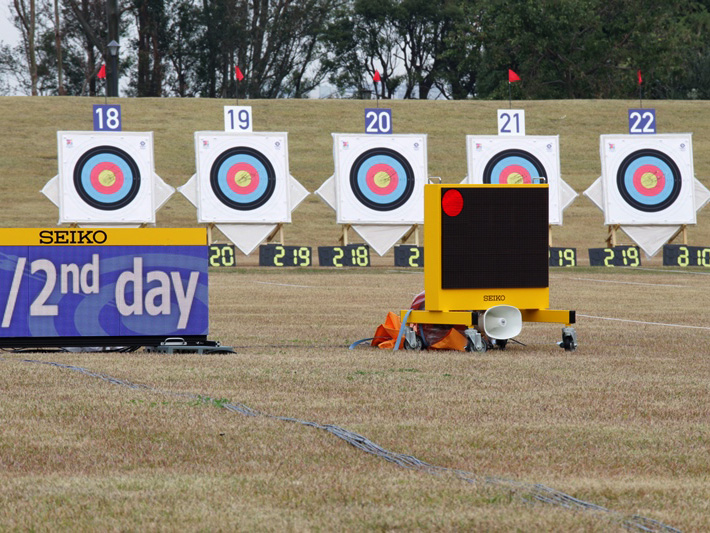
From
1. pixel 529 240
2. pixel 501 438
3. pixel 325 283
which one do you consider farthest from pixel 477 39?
pixel 501 438

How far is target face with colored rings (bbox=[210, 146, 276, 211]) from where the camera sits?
80.1ft

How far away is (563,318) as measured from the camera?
897cm

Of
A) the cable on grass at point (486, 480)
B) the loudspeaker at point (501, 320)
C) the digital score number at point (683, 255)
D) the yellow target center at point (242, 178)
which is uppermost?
the yellow target center at point (242, 178)

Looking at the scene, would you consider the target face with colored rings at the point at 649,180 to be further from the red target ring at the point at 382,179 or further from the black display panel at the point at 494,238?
the black display panel at the point at 494,238

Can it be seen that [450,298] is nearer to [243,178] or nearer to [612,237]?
[243,178]

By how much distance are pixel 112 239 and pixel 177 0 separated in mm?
44457

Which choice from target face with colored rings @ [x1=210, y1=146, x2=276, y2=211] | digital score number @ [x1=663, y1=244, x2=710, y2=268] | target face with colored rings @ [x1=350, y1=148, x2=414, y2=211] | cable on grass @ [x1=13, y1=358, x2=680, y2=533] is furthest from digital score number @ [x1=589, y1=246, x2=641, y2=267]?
cable on grass @ [x1=13, y1=358, x2=680, y2=533]

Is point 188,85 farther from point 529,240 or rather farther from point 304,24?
point 529,240

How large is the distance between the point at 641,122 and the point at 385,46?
98.7 ft

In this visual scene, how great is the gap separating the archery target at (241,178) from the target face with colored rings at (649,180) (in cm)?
725

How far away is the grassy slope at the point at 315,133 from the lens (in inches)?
1259

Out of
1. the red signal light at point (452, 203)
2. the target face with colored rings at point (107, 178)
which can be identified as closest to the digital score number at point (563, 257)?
the target face with colored rings at point (107, 178)

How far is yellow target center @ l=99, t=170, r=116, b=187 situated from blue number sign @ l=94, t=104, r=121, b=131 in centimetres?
108

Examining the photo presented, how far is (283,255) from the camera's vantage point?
23.1 meters
